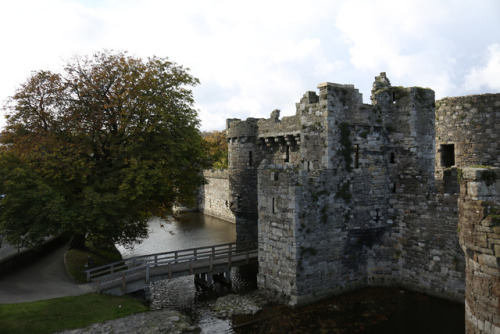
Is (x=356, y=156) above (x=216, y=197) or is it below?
above

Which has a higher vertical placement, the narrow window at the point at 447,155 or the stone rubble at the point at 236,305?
the narrow window at the point at 447,155

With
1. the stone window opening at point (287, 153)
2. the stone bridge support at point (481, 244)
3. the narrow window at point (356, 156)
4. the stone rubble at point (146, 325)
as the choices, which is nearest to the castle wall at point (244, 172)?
the stone window opening at point (287, 153)

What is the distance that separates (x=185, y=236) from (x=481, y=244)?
28437 millimetres

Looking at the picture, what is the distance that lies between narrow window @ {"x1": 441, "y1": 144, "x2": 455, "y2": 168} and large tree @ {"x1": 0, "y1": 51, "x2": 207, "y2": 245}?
13886 millimetres

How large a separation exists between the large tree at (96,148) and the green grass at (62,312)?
3119 millimetres

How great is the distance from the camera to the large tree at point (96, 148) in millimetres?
16406

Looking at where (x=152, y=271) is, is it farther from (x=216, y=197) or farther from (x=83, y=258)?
(x=216, y=197)

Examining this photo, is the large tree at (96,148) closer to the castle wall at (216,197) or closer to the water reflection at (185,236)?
the water reflection at (185,236)

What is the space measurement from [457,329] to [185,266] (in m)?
12.0

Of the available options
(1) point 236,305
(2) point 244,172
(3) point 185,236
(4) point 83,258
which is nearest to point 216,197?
(3) point 185,236

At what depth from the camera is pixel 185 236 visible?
33406 millimetres

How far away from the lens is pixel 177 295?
18531mm

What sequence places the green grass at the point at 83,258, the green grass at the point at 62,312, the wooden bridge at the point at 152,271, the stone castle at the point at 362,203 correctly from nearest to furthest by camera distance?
the green grass at the point at 62,312 → the stone castle at the point at 362,203 → the wooden bridge at the point at 152,271 → the green grass at the point at 83,258

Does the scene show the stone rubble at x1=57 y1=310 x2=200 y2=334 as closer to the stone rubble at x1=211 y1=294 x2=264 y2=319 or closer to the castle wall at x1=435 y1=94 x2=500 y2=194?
the stone rubble at x1=211 y1=294 x2=264 y2=319
